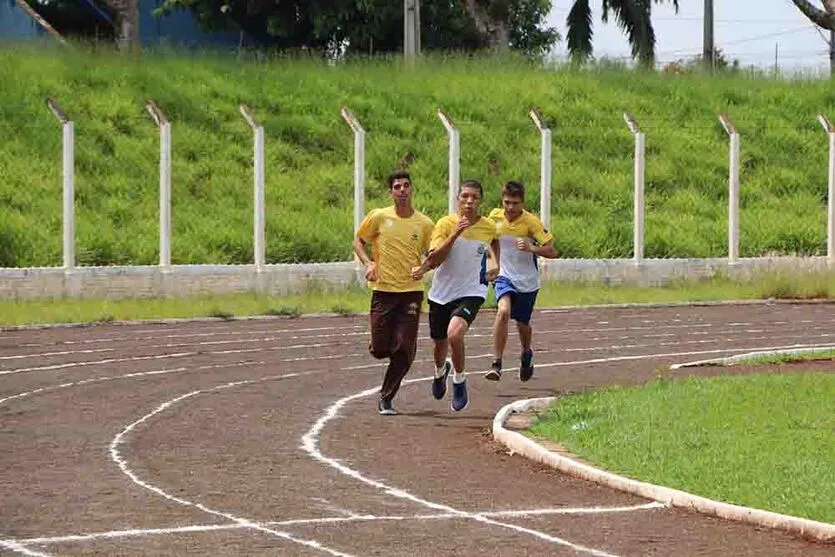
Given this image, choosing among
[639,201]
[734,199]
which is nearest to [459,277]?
[639,201]

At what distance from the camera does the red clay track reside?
1021cm

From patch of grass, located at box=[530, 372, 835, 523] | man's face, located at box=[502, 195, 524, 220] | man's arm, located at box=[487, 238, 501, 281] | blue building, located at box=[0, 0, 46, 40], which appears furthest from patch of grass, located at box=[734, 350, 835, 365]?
blue building, located at box=[0, 0, 46, 40]

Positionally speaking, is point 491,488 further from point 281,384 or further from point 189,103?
point 189,103

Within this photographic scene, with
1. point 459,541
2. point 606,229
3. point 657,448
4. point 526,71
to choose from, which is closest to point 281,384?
point 657,448

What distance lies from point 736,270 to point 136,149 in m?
11.8

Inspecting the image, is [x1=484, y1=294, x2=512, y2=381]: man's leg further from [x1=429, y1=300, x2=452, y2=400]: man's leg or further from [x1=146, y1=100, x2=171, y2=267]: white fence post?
[x1=146, y1=100, x2=171, y2=267]: white fence post

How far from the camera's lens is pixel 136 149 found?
129 feet

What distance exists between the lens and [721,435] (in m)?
13.9

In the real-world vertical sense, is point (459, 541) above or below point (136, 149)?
below

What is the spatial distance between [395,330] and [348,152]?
26052mm

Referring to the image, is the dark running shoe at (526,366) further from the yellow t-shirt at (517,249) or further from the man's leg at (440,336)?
the man's leg at (440,336)

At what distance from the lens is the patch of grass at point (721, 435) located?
1159cm

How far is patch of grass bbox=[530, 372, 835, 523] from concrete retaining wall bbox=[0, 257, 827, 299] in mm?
15673

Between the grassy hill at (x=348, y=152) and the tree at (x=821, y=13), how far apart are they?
15734 millimetres
